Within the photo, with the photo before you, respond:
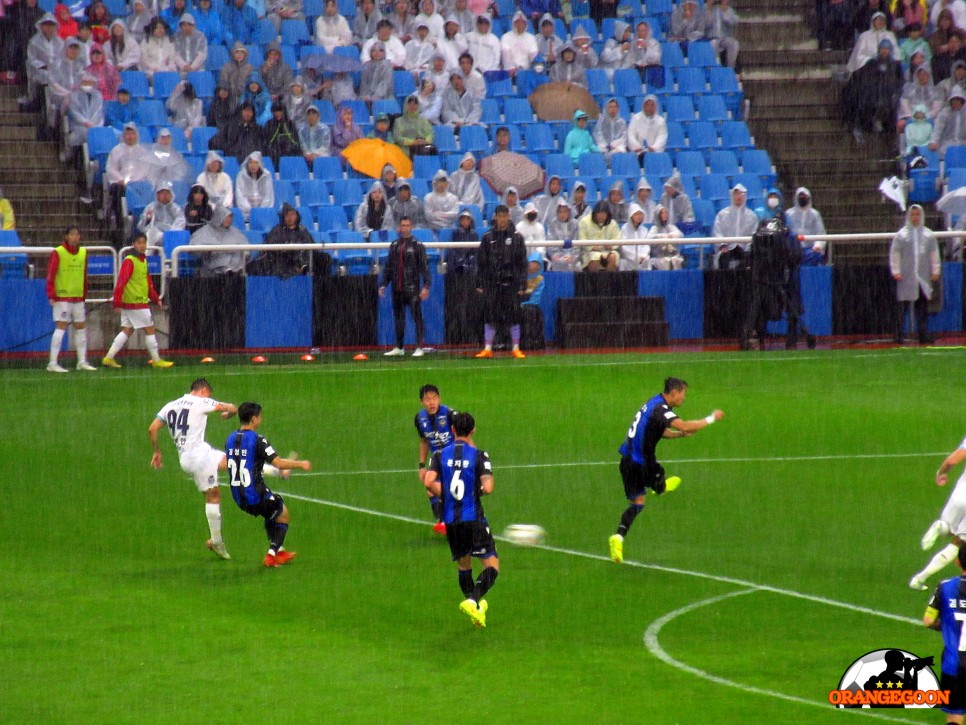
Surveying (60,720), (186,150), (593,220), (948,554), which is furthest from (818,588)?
(186,150)

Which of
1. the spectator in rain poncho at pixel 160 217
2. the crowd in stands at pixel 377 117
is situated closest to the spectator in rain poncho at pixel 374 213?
the crowd in stands at pixel 377 117

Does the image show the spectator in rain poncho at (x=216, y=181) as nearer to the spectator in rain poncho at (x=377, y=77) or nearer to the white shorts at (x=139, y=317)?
the white shorts at (x=139, y=317)

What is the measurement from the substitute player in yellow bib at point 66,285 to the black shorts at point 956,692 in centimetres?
1890

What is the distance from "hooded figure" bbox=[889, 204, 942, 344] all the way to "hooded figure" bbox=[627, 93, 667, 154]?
6028 mm

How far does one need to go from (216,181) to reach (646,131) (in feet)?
29.1

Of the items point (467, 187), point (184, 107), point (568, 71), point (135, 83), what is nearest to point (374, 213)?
point (467, 187)

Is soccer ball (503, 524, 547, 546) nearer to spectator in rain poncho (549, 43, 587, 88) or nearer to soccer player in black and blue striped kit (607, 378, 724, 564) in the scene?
soccer player in black and blue striped kit (607, 378, 724, 564)

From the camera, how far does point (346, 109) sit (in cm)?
3006

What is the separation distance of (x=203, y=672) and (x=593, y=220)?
19.4 meters

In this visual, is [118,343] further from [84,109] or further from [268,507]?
[268,507]

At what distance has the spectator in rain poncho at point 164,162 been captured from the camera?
91.5 ft

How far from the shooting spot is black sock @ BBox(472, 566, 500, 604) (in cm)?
1060

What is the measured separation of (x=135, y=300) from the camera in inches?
974

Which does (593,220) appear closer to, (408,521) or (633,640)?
(408,521)
